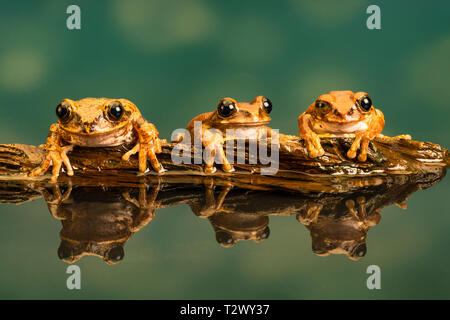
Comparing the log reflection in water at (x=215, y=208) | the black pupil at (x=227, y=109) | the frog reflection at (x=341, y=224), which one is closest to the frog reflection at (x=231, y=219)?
the log reflection in water at (x=215, y=208)

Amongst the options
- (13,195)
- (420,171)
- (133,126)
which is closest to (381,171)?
(420,171)

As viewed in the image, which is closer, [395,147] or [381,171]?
[381,171]

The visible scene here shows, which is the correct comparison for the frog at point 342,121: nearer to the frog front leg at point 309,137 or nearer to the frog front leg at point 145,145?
the frog front leg at point 309,137

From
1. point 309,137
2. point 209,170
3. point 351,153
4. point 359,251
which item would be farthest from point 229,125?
point 359,251

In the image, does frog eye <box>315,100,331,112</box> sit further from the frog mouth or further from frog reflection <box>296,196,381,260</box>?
frog reflection <box>296,196,381,260</box>

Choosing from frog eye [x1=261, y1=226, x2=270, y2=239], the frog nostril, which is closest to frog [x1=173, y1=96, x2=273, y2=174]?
the frog nostril

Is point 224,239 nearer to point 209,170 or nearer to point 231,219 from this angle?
point 231,219

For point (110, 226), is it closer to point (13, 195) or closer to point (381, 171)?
point (13, 195)
